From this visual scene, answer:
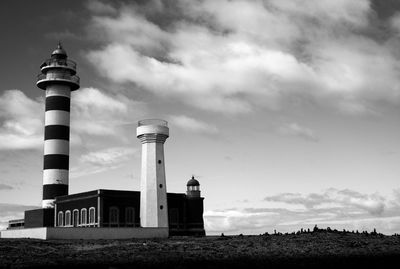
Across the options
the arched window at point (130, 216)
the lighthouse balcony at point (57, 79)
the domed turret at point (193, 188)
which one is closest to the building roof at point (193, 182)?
the domed turret at point (193, 188)

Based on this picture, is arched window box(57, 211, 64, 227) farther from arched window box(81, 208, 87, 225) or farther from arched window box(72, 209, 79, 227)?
arched window box(81, 208, 87, 225)

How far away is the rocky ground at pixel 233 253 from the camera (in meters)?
27.0

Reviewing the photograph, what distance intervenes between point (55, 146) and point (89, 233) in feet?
42.3

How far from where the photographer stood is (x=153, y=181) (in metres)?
51.4

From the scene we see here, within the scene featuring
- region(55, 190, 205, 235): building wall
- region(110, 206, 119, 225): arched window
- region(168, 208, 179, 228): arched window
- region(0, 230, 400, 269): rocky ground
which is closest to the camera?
region(0, 230, 400, 269): rocky ground

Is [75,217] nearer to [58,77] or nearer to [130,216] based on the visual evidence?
[130,216]

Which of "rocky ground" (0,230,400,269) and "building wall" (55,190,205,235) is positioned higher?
"building wall" (55,190,205,235)

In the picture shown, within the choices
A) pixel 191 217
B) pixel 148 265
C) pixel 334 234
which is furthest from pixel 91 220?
pixel 148 265

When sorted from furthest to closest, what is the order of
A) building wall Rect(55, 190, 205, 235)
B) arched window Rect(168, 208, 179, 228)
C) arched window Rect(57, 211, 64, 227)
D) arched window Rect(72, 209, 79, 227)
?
arched window Rect(168, 208, 179, 228), arched window Rect(57, 211, 64, 227), arched window Rect(72, 209, 79, 227), building wall Rect(55, 190, 205, 235)

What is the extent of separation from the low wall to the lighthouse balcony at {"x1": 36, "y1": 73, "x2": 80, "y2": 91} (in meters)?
16.5

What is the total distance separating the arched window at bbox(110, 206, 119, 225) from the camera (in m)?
51.8

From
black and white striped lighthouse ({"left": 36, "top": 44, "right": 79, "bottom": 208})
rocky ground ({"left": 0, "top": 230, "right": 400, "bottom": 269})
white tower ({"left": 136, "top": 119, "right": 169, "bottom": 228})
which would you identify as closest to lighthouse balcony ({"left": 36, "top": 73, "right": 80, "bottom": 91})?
black and white striped lighthouse ({"left": 36, "top": 44, "right": 79, "bottom": 208})

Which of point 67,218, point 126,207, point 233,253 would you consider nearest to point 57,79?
point 67,218

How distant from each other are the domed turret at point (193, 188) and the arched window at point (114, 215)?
29.3ft
